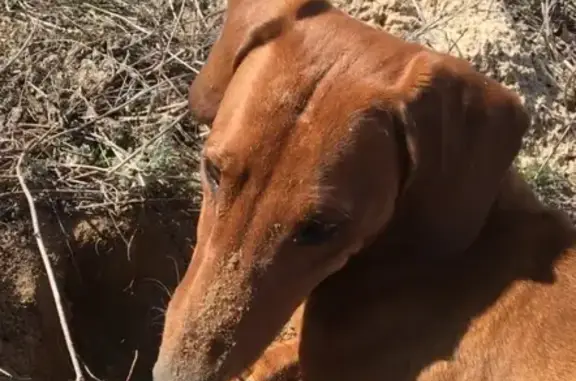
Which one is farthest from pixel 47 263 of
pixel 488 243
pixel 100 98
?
A: pixel 488 243

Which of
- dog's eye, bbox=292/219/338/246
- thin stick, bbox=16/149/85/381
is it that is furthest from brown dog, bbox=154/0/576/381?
thin stick, bbox=16/149/85/381

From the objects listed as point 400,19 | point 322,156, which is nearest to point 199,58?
point 400,19

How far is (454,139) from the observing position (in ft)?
8.50

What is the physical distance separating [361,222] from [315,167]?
0.23 m

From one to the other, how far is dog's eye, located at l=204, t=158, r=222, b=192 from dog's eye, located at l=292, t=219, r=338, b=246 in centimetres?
24

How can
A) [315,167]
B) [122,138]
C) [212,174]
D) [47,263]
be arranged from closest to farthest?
[315,167], [212,174], [47,263], [122,138]

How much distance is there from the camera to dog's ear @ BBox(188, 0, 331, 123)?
276 cm

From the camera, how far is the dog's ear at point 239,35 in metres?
2.76

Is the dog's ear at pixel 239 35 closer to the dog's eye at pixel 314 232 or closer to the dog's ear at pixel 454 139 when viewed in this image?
the dog's ear at pixel 454 139

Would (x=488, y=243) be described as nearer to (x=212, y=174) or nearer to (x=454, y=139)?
(x=454, y=139)

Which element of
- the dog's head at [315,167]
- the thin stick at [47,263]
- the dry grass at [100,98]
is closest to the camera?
the dog's head at [315,167]

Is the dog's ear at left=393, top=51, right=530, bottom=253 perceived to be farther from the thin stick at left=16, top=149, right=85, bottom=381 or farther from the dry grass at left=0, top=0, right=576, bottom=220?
the dry grass at left=0, top=0, right=576, bottom=220

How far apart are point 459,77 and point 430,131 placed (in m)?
0.16

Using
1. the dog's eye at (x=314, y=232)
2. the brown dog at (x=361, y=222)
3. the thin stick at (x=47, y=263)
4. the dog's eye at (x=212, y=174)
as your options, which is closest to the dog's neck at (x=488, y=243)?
the brown dog at (x=361, y=222)
